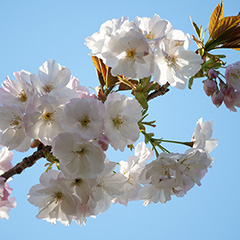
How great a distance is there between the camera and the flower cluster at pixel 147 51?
1176 millimetres

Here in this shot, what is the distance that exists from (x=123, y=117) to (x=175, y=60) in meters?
0.32

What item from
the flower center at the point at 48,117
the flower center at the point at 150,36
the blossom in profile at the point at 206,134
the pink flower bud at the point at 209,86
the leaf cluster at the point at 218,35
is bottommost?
the flower center at the point at 48,117

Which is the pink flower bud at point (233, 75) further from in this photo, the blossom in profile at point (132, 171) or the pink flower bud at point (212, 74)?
the blossom in profile at point (132, 171)

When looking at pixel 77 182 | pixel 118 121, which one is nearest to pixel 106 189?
pixel 77 182

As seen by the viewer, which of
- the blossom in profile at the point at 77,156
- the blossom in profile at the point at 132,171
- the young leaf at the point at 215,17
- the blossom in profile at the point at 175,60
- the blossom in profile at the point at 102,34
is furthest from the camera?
the young leaf at the point at 215,17

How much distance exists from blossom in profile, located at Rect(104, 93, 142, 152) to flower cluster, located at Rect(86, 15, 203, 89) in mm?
100

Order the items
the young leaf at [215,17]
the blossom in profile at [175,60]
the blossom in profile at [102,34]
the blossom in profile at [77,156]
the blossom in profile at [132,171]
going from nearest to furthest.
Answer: the blossom in profile at [77,156]
the blossom in profile at [175,60]
the blossom in profile at [102,34]
the blossom in profile at [132,171]
the young leaf at [215,17]

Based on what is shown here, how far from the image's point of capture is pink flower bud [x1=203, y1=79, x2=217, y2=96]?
139cm

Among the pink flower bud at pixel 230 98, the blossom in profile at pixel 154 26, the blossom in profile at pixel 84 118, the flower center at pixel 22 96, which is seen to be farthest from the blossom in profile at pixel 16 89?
the pink flower bud at pixel 230 98

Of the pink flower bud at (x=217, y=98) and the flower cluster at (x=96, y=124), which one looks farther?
the pink flower bud at (x=217, y=98)

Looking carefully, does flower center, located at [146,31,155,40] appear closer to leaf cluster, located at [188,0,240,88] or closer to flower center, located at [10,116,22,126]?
leaf cluster, located at [188,0,240,88]

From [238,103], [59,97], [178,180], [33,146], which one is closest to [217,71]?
[238,103]

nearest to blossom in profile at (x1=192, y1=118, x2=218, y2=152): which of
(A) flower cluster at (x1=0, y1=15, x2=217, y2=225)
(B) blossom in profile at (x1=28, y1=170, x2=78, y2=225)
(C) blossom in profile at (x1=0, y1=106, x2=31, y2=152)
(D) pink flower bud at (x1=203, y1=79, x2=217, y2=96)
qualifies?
(A) flower cluster at (x1=0, y1=15, x2=217, y2=225)

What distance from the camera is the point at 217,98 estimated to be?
1.41 meters
